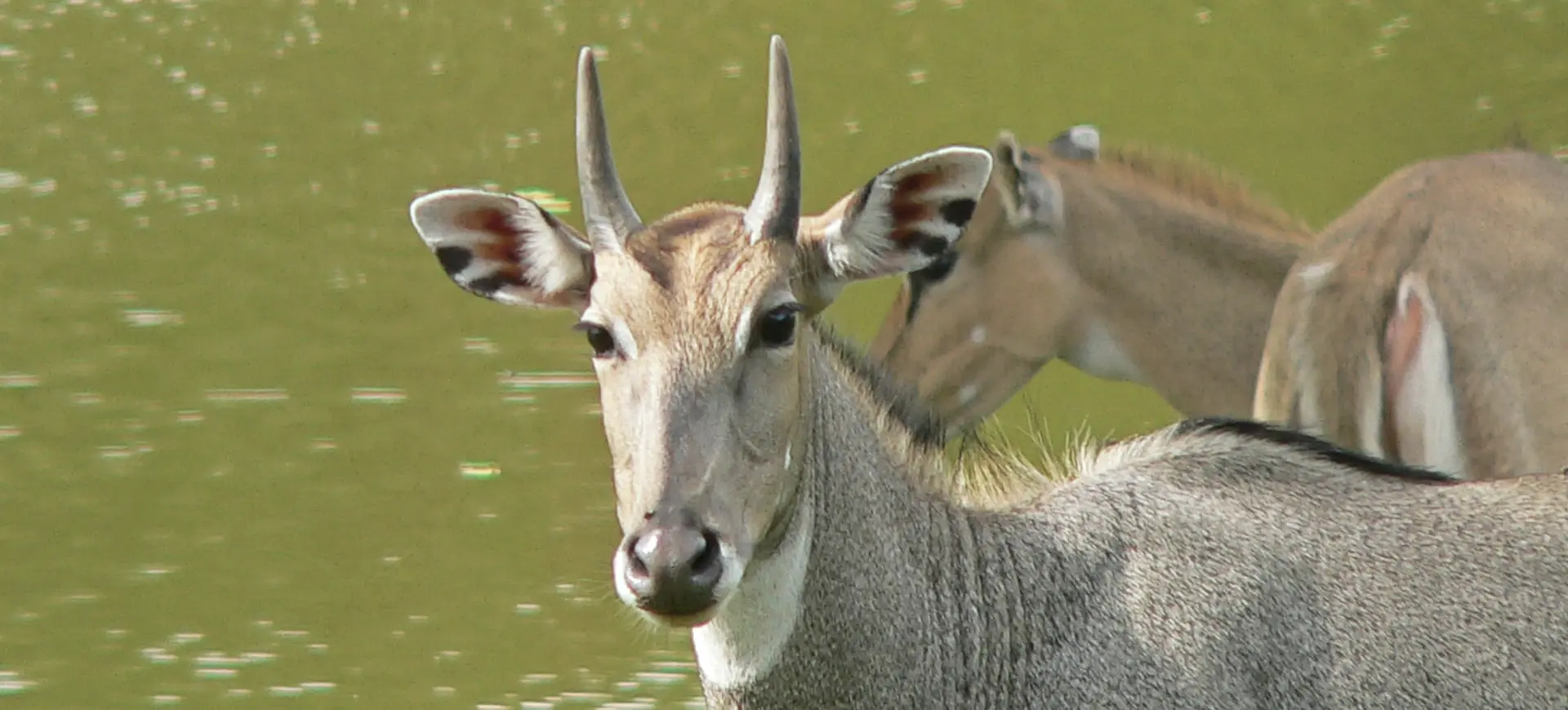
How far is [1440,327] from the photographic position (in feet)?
20.2

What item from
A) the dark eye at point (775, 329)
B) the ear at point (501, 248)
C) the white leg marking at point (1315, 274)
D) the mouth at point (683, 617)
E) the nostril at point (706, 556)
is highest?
the ear at point (501, 248)

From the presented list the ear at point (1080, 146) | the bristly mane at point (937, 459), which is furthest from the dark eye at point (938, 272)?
the bristly mane at point (937, 459)

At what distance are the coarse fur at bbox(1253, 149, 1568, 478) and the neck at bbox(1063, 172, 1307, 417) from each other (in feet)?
4.80

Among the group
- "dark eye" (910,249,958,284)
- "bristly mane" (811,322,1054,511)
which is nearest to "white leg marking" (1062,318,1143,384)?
"dark eye" (910,249,958,284)

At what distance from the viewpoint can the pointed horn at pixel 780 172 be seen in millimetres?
4355

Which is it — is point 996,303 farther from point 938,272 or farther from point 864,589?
point 864,589

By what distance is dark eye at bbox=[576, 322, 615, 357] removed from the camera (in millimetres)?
4309

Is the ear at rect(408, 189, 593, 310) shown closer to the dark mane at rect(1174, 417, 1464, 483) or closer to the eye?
the eye

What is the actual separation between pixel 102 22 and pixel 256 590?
1344cm

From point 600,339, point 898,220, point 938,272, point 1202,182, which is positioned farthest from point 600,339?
point 1202,182

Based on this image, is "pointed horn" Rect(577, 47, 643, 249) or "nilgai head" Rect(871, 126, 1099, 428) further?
"nilgai head" Rect(871, 126, 1099, 428)

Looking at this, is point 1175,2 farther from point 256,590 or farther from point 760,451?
point 760,451

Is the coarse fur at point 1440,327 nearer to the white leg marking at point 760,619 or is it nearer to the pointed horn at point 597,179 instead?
the white leg marking at point 760,619

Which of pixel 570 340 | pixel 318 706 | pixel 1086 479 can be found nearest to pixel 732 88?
pixel 570 340
